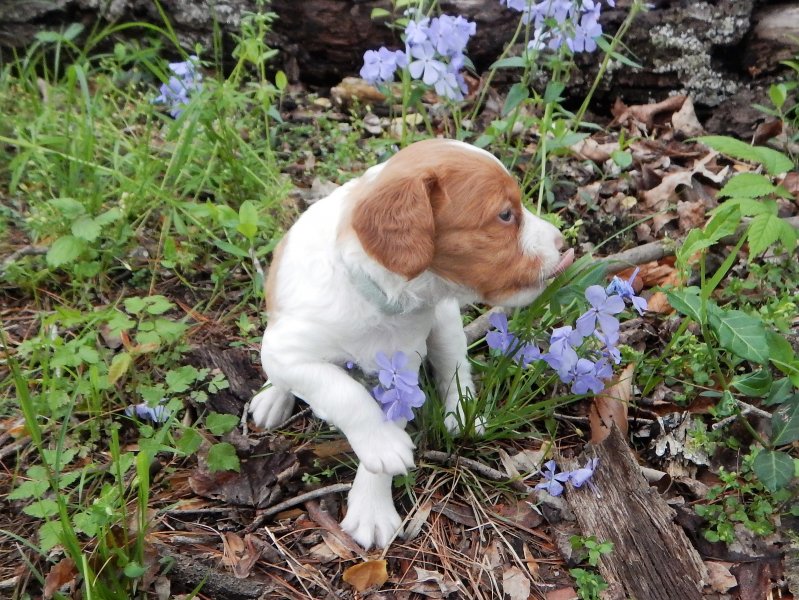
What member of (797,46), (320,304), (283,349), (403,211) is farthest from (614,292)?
(797,46)

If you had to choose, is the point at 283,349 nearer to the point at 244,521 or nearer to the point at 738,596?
the point at 244,521

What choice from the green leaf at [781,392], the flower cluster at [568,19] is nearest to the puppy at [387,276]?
the green leaf at [781,392]

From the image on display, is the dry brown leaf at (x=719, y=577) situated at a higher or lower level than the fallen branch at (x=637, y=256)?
lower

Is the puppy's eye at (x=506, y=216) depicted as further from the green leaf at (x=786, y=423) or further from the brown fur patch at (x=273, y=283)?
the green leaf at (x=786, y=423)

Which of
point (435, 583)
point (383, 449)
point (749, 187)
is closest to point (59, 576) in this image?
point (383, 449)

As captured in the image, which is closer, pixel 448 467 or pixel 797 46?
pixel 448 467

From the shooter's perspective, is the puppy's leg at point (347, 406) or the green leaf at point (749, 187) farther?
the green leaf at point (749, 187)

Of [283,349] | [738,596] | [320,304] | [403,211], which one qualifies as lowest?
[738,596]
